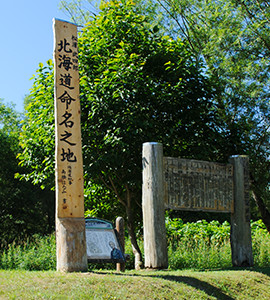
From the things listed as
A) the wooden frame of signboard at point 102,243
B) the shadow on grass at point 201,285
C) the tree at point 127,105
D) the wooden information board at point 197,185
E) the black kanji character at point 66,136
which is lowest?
the shadow on grass at point 201,285

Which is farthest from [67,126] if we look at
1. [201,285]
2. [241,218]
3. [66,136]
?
[241,218]

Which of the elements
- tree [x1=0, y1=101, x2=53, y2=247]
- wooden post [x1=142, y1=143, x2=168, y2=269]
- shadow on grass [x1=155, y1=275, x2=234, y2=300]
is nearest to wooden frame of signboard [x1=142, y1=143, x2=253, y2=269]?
wooden post [x1=142, y1=143, x2=168, y2=269]

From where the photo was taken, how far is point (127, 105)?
10023 millimetres

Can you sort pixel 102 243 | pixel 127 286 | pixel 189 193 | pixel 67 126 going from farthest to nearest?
pixel 189 193 → pixel 102 243 → pixel 67 126 → pixel 127 286

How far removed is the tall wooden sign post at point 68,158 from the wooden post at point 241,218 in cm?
438

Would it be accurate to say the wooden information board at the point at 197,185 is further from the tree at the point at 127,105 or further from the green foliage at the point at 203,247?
the green foliage at the point at 203,247

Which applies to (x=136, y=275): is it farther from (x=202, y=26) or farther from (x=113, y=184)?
(x=202, y=26)

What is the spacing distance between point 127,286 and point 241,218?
4.53 m

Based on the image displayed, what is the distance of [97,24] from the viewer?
37.4 ft

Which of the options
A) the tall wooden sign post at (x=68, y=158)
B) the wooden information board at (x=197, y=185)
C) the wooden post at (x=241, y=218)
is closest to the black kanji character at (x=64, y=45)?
the tall wooden sign post at (x=68, y=158)

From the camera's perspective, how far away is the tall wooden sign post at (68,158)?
22.9 ft

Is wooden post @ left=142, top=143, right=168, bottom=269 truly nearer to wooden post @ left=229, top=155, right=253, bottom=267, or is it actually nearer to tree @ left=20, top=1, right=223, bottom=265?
tree @ left=20, top=1, right=223, bottom=265

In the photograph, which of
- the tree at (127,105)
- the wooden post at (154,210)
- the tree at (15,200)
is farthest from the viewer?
the tree at (15,200)

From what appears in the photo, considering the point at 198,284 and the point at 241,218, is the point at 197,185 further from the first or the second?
the point at 198,284
